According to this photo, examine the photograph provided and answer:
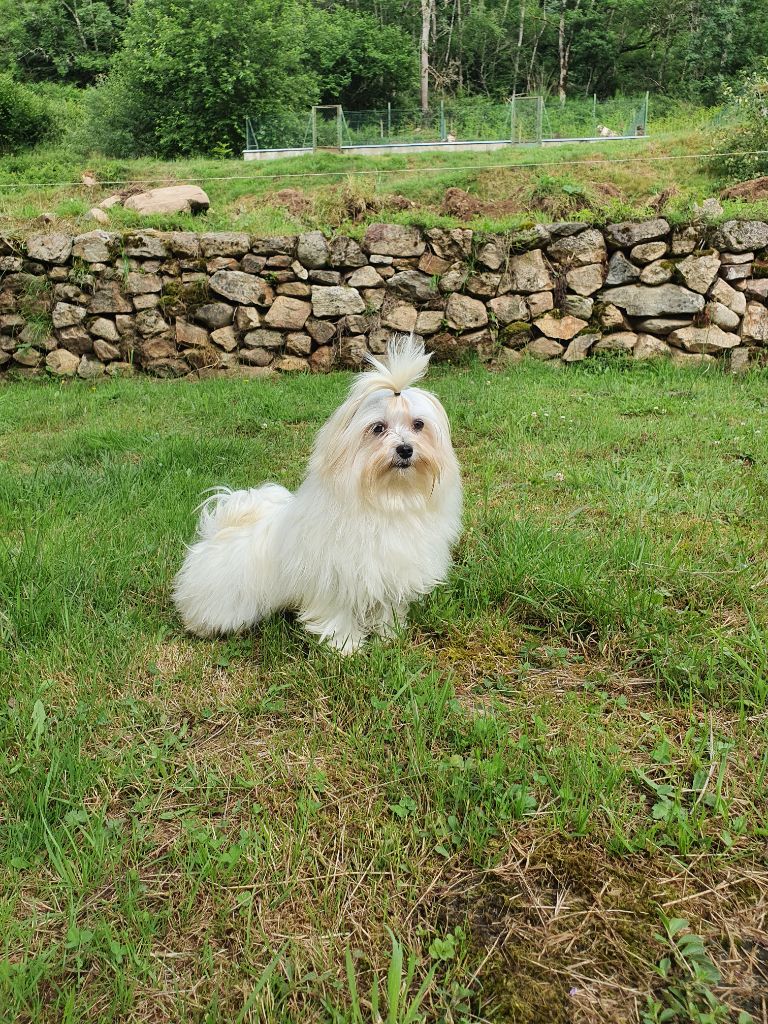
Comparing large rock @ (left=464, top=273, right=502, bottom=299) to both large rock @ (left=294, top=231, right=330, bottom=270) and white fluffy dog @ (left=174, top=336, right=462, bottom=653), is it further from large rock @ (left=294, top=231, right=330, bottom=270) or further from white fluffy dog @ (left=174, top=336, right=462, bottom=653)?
white fluffy dog @ (left=174, top=336, right=462, bottom=653)

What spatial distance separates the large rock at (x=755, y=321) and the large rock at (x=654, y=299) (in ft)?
1.74

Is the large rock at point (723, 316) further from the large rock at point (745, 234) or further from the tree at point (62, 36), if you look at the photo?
the tree at point (62, 36)

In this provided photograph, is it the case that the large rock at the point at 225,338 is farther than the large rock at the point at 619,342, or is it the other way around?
the large rock at the point at 225,338

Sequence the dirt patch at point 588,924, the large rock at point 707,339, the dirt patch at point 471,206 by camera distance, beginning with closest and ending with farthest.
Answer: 1. the dirt patch at point 588,924
2. the large rock at point 707,339
3. the dirt patch at point 471,206

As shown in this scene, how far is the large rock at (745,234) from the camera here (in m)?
7.41

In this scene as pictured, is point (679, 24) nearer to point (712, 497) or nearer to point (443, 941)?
point (712, 497)

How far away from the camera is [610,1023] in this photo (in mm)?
1316

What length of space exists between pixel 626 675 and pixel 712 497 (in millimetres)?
1757

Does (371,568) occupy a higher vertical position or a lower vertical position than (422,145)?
lower

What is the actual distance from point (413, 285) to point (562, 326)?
1855mm

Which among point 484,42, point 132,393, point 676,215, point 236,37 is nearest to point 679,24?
point 484,42

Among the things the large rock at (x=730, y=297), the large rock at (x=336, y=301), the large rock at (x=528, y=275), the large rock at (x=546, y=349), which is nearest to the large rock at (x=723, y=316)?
the large rock at (x=730, y=297)

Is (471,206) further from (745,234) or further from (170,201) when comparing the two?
(170,201)

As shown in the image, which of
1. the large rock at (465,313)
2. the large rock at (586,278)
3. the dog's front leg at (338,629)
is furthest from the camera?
the large rock at (465,313)
